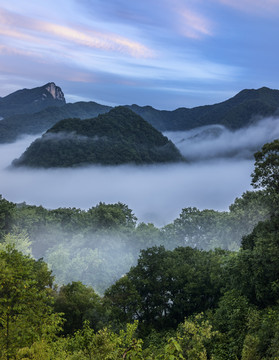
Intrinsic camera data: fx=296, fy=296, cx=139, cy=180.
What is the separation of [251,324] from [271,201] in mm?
11203

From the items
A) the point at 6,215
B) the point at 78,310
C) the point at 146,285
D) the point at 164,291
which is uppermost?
the point at 6,215

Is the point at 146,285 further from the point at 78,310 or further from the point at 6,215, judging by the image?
the point at 6,215

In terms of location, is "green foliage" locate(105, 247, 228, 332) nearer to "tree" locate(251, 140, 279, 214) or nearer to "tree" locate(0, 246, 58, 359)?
"tree" locate(251, 140, 279, 214)

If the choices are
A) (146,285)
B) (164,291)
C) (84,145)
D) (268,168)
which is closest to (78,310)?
(146,285)

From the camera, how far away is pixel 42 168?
184m

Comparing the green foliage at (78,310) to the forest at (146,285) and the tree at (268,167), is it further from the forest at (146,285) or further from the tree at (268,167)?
the tree at (268,167)

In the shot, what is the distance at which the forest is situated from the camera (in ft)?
43.1

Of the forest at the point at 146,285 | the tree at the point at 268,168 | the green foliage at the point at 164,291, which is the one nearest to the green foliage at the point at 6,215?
the forest at the point at 146,285

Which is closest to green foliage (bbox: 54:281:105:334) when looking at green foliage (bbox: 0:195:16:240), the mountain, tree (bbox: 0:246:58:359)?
tree (bbox: 0:246:58:359)

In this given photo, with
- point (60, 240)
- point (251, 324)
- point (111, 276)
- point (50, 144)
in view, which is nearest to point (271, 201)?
point (251, 324)

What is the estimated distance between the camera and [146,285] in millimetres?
30328

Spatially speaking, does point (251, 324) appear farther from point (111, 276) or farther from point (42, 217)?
point (42, 217)

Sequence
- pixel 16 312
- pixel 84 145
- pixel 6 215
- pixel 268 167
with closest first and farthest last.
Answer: pixel 16 312 < pixel 268 167 < pixel 6 215 < pixel 84 145

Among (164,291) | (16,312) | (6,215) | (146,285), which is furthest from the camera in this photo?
(6,215)
